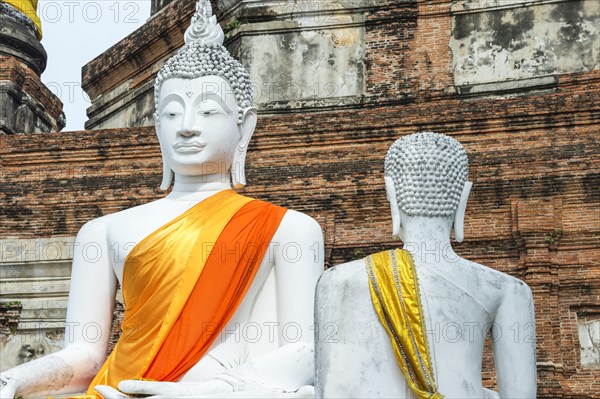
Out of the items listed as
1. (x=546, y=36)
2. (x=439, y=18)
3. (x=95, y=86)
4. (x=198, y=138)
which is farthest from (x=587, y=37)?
(x=198, y=138)

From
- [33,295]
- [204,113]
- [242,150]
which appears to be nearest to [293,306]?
[242,150]

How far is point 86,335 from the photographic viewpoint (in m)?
7.11

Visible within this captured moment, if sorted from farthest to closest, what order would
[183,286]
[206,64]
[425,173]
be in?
[206,64], [183,286], [425,173]

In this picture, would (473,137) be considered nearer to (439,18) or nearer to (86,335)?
(439,18)

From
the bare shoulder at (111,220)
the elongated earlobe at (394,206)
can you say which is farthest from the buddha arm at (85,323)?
the elongated earlobe at (394,206)

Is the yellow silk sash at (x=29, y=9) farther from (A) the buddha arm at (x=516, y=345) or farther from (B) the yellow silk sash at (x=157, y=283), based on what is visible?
(A) the buddha arm at (x=516, y=345)

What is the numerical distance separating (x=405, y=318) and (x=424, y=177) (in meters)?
0.65

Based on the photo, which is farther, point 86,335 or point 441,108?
point 441,108

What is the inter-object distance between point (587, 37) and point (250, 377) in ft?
31.7

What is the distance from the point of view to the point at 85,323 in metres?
7.12

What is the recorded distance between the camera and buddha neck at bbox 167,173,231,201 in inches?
290

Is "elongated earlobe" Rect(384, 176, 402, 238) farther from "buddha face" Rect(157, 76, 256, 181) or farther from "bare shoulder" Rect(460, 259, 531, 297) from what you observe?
"buddha face" Rect(157, 76, 256, 181)

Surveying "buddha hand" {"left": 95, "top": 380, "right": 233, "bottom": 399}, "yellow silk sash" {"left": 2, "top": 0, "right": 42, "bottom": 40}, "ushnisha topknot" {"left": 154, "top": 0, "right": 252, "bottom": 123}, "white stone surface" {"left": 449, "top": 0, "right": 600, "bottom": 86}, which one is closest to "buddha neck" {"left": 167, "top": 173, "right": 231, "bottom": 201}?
"ushnisha topknot" {"left": 154, "top": 0, "right": 252, "bottom": 123}

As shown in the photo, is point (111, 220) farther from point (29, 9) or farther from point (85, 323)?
point (29, 9)
